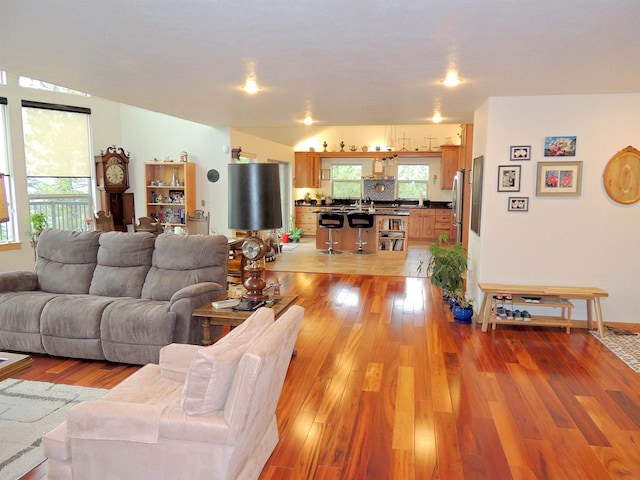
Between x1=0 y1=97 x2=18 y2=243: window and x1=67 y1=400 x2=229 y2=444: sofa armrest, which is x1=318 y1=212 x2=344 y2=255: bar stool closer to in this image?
x1=0 y1=97 x2=18 y2=243: window

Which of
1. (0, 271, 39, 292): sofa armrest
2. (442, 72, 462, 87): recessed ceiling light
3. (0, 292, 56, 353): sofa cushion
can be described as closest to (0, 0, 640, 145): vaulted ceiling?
(442, 72, 462, 87): recessed ceiling light

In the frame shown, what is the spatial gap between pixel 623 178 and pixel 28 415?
18.0 feet

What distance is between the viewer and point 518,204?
4660 millimetres

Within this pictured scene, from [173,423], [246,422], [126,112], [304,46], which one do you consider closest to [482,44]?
[304,46]

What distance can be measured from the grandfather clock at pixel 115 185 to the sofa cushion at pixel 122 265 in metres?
3.75

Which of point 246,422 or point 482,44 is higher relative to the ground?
point 482,44

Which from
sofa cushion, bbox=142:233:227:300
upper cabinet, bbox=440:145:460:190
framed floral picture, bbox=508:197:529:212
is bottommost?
sofa cushion, bbox=142:233:227:300

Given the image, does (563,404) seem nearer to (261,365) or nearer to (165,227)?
(261,365)

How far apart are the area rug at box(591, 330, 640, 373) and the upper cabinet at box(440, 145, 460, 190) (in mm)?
7209

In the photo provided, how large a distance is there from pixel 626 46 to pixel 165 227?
662 cm

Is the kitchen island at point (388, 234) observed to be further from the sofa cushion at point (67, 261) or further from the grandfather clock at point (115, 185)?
the sofa cushion at point (67, 261)

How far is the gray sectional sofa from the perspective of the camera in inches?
137

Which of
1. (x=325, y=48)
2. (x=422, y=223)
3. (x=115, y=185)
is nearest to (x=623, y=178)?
(x=325, y=48)

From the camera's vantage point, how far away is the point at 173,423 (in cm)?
185
